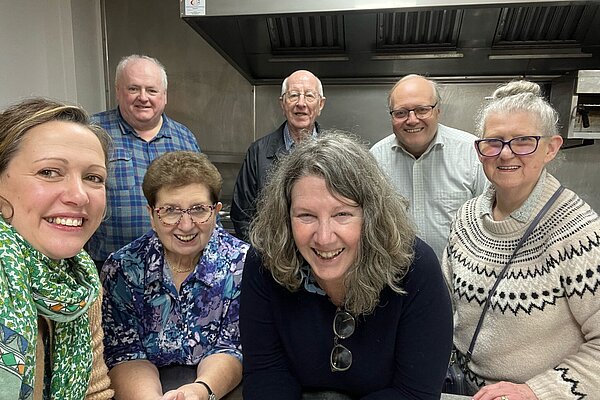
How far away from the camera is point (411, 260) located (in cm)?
103

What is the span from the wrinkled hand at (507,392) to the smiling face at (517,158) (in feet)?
1.74

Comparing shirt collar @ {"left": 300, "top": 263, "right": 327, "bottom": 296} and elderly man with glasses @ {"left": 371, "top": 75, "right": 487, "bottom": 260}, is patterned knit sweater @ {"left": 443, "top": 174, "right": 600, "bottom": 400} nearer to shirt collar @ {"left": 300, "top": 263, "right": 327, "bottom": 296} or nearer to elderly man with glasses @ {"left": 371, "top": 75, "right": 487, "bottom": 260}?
shirt collar @ {"left": 300, "top": 263, "right": 327, "bottom": 296}

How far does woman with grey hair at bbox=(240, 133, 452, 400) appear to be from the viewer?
982mm

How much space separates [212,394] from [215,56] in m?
2.69

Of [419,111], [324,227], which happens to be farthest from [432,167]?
[324,227]

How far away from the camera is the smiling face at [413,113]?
190cm

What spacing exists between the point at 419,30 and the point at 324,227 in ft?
7.22

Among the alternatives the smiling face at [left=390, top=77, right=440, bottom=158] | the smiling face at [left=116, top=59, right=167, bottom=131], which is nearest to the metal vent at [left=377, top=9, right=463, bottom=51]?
the smiling face at [left=390, top=77, right=440, bottom=158]

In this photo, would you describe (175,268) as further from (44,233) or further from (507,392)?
(507,392)

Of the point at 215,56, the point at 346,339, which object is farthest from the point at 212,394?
the point at 215,56

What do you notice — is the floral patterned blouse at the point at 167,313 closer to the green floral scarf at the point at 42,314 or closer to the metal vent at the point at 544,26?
the green floral scarf at the point at 42,314

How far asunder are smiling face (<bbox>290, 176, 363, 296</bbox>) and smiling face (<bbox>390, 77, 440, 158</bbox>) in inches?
42.8

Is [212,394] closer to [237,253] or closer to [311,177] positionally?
[237,253]

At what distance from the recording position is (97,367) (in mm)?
1154
